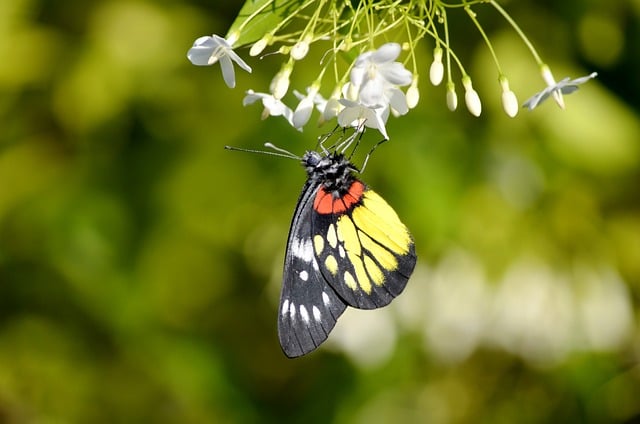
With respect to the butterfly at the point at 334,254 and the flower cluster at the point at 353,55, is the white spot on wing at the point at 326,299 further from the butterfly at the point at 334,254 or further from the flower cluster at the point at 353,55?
the flower cluster at the point at 353,55

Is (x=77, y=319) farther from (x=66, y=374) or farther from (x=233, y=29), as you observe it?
(x=233, y=29)

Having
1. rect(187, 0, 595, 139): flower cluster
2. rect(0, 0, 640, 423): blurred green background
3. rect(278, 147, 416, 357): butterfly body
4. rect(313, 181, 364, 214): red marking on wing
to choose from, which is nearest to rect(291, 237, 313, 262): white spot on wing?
rect(278, 147, 416, 357): butterfly body

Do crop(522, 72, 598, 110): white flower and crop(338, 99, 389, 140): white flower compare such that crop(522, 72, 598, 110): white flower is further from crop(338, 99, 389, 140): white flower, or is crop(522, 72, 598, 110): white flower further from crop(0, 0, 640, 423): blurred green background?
crop(0, 0, 640, 423): blurred green background

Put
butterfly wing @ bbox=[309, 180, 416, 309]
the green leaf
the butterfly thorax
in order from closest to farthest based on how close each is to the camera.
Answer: the green leaf < butterfly wing @ bbox=[309, 180, 416, 309] < the butterfly thorax

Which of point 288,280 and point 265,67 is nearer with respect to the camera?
point 288,280

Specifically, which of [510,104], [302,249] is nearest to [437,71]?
[510,104]

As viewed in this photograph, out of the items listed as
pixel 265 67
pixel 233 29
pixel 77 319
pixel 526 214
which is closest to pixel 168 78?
pixel 265 67
